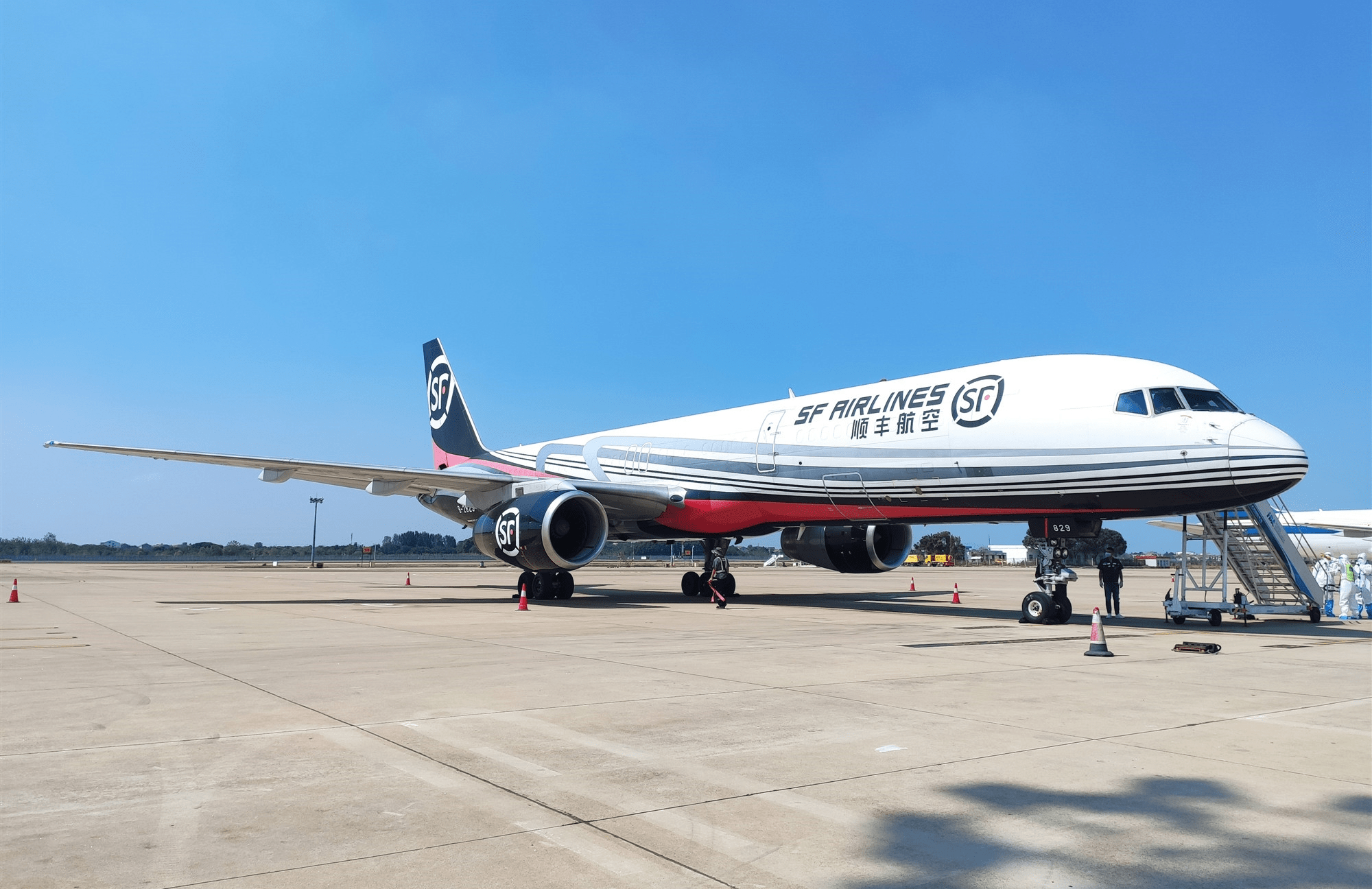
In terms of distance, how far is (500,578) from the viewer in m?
38.6

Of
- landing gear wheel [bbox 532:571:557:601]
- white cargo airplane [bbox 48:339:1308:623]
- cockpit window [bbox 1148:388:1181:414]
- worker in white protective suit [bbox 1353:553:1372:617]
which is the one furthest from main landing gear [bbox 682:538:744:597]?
worker in white protective suit [bbox 1353:553:1372:617]

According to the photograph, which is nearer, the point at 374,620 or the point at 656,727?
the point at 656,727

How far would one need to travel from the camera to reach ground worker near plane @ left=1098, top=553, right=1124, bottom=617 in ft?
58.4

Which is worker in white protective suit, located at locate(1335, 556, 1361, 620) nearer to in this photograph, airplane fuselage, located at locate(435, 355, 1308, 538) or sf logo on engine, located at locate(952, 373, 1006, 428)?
airplane fuselage, located at locate(435, 355, 1308, 538)

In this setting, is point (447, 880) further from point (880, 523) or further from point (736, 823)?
point (880, 523)

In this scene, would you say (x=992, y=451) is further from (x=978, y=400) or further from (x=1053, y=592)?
Answer: (x=1053, y=592)

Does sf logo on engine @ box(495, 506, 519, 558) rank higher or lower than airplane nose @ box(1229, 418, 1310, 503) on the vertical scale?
lower

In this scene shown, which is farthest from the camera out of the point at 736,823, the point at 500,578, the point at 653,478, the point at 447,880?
the point at 500,578

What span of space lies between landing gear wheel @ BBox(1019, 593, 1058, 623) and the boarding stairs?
242 cm

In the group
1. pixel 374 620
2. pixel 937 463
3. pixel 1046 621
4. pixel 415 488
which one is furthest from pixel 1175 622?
pixel 415 488

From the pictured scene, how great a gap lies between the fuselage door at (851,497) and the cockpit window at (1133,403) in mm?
4672

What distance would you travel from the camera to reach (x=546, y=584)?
68.7 ft

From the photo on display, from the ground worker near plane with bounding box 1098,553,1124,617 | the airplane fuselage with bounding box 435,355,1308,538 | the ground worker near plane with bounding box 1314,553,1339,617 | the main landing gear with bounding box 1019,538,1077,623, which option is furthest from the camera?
the ground worker near plane with bounding box 1314,553,1339,617

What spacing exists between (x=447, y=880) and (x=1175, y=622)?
15056 mm
